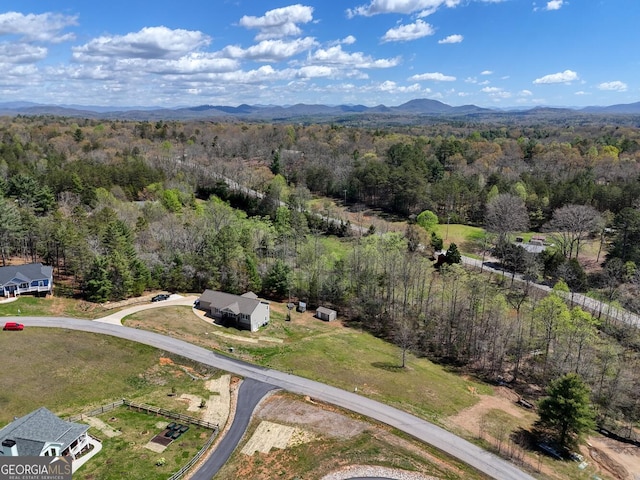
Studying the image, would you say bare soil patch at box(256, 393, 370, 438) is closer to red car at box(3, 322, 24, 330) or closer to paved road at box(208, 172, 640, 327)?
red car at box(3, 322, 24, 330)

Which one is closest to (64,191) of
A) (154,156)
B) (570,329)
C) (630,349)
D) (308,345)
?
(154,156)

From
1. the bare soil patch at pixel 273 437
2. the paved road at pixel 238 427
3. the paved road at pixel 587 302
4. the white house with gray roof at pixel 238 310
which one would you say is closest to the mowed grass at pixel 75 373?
the paved road at pixel 238 427

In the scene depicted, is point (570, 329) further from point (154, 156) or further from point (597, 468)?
point (154, 156)

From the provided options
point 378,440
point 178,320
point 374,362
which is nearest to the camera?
point 378,440

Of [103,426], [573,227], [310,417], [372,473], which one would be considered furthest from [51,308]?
[573,227]

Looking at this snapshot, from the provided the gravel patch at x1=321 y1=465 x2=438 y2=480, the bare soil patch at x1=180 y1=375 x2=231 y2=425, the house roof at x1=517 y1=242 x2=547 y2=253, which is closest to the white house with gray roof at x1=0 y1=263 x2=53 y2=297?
the bare soil patch at x1=180 y1=375 x2=231 y2=425

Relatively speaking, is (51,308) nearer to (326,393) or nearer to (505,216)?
(326,393)
